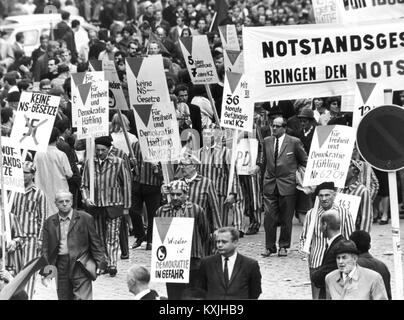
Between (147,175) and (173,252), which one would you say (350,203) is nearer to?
(173,252)

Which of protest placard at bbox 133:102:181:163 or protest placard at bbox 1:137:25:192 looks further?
protest placard at bbox 133:102:181:163

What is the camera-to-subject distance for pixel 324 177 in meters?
18.0

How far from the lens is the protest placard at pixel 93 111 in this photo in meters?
21.8

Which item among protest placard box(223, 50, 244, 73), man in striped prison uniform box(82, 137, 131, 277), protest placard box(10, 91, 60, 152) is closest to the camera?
protest placard box(10, 91, 60, 152)

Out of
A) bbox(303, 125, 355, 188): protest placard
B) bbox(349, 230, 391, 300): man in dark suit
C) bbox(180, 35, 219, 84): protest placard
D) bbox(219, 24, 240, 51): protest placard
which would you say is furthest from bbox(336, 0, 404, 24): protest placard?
bbox(219, 24, 240, 51): protest placard

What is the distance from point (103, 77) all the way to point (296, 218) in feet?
14.9

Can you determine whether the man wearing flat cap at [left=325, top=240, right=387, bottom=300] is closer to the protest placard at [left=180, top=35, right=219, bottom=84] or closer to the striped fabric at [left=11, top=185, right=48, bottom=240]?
the striped fabric at [left=11, top=185, right=48, bottom=240]

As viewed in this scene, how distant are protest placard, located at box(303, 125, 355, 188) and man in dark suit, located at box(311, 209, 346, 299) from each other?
0.98 m

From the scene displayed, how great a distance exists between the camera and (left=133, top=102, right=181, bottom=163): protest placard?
22.0m

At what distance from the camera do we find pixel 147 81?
22.7 m

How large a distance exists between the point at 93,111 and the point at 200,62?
13.1 ft

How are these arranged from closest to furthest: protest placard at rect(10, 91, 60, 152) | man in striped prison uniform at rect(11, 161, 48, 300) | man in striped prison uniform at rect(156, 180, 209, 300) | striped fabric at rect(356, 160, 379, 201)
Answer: man in striped prison uniform at rect(156, 180, 209, 300) → man in striped prison uniform at rect(11, 161, 48, 300) → protest placard at rect(10, 91, 60, 152) → striped fabric at rect(356, 160, 379, 201)

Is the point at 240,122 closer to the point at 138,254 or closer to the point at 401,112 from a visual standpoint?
the point at 138,254
